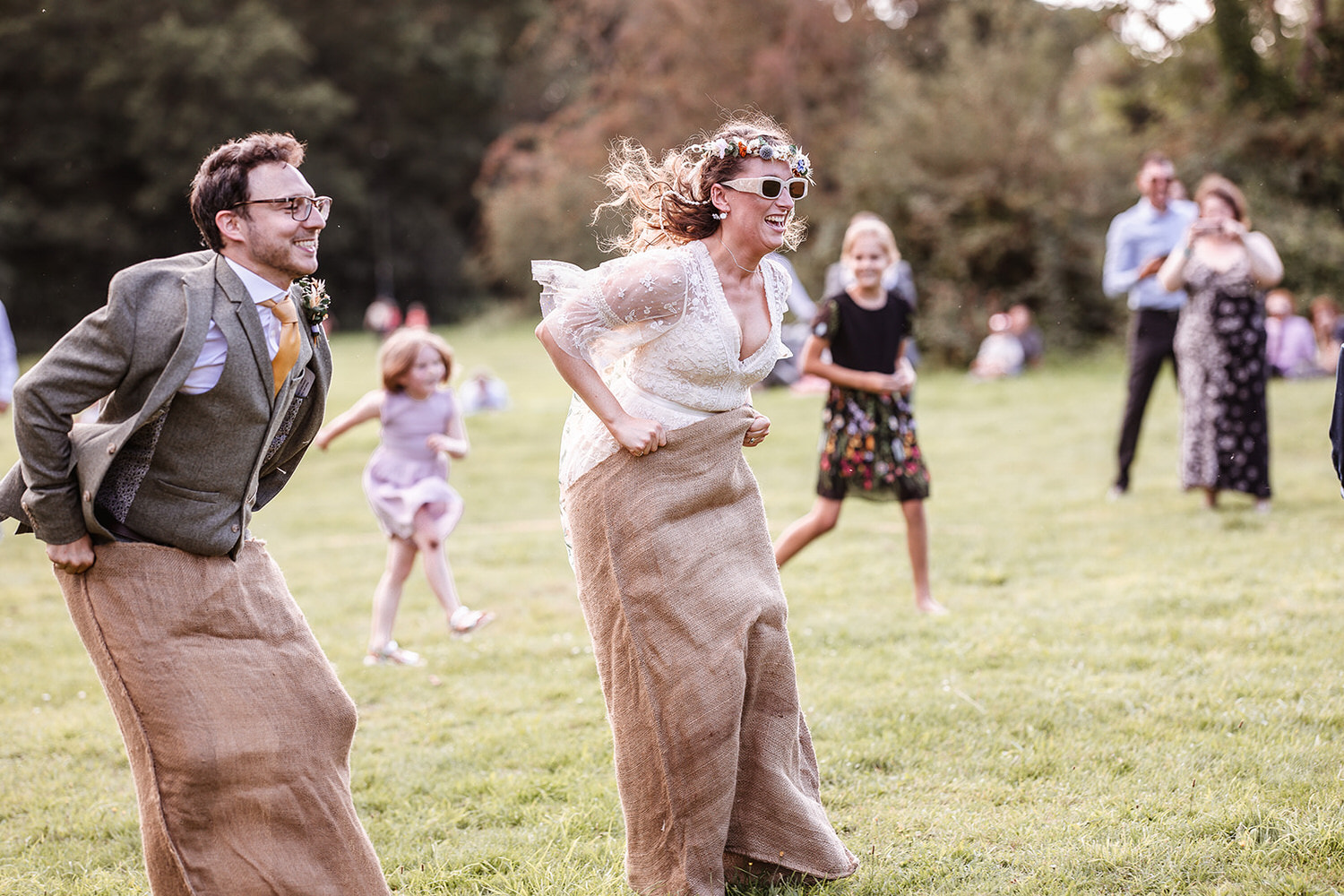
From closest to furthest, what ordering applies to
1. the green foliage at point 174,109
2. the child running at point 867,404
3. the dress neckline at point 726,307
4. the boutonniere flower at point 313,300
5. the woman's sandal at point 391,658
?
the boutonniere flower at point 313,300 → the dress neckline at point 726,307 → the woman's sandal at point 391,658 → the child running at point 867,404 → the green foliage at point 174,109

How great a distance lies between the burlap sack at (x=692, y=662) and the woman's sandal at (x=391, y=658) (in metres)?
2.96

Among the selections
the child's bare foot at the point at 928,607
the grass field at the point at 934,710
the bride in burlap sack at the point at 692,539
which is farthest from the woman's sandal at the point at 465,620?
the bride in burlap sack at the point at 692,539

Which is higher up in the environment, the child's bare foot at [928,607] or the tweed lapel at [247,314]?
the tweed lapel at [247,314]

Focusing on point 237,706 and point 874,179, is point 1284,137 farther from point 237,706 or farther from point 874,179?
point 237,706

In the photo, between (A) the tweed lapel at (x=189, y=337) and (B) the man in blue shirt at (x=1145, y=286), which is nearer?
(A) the tweed lapel at (x=189, y=337)

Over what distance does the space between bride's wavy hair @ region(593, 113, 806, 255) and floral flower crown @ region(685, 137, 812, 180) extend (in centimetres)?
1

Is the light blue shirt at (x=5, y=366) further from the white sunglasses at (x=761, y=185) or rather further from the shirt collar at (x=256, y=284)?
the white sunglasses at (x=761, y=185)

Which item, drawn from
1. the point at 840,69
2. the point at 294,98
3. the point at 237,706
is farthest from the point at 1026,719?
the point at 294,98

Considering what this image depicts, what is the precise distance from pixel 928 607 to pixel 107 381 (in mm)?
4820

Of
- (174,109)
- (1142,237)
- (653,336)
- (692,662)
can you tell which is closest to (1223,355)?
(1142,237)

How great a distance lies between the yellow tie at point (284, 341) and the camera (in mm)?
3080

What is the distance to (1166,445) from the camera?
12.4m

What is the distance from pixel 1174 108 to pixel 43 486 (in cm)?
2310

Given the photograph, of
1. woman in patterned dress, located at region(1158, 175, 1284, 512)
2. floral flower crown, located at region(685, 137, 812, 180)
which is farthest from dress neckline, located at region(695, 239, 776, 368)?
woman in patterned dress, located at region(1158, 175, 1284, 512)
